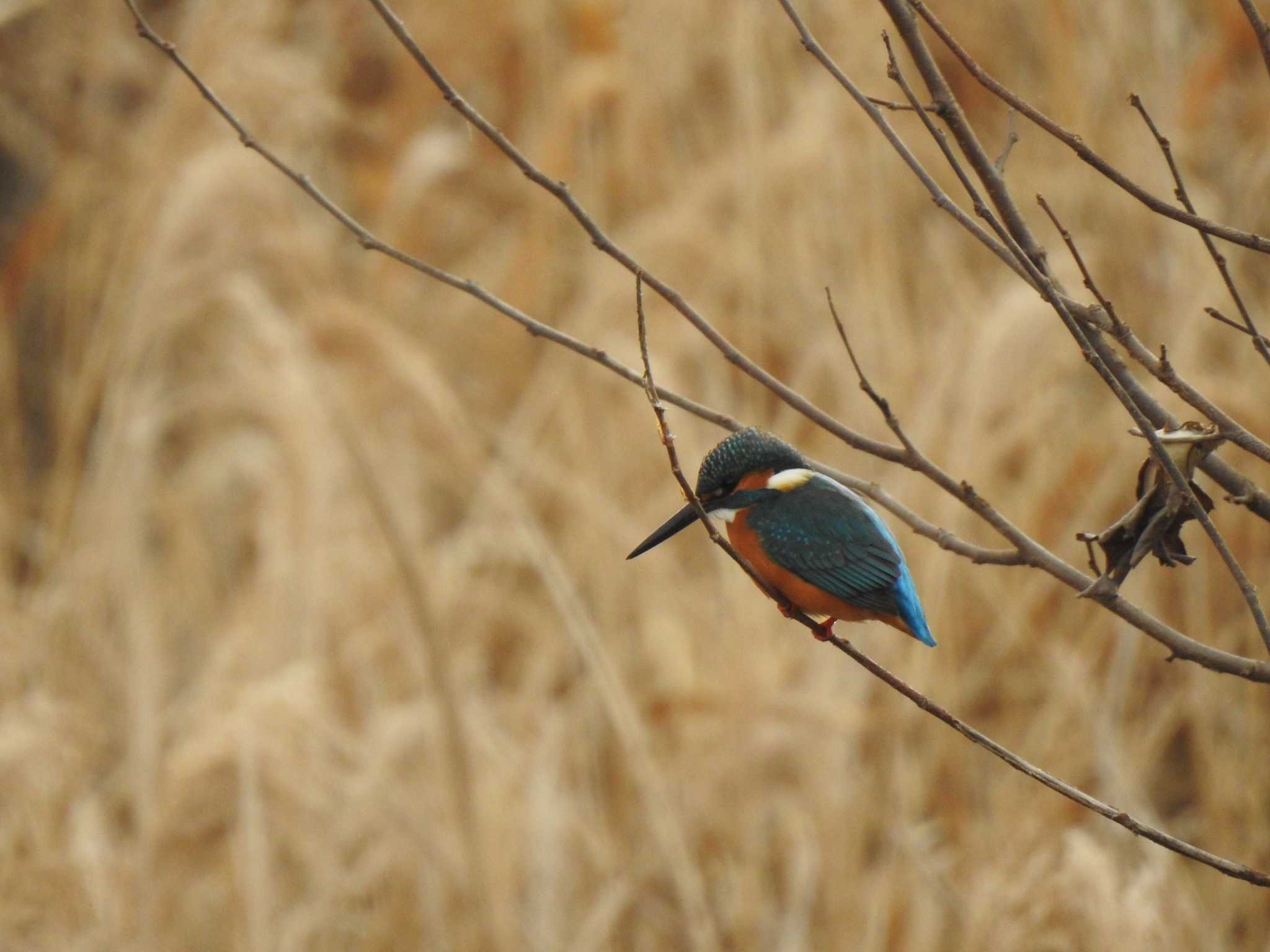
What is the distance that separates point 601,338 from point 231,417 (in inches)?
58.6

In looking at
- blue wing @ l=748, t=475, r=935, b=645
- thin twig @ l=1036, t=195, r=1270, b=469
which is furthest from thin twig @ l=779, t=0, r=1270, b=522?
blue wing @ l=748, t=475, r=935, b=645

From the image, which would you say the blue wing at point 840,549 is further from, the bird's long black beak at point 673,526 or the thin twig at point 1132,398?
the thin twig at point 1132,398

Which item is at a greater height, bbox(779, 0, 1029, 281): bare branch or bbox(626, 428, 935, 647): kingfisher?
bbox(779, 0, 1029, 281): bare branch

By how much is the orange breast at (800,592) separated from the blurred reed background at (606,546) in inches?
35.3

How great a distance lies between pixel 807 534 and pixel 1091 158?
502 millimetres

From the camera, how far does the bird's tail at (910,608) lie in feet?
4.82

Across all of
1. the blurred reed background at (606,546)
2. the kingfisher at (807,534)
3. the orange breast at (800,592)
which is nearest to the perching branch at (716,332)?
the kingfisher at (807,534)

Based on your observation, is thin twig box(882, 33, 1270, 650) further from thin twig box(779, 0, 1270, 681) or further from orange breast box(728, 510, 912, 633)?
orange breast box(728, 510, 912, 633)

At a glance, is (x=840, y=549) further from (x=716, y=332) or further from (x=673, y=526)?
(x=716, y=332)

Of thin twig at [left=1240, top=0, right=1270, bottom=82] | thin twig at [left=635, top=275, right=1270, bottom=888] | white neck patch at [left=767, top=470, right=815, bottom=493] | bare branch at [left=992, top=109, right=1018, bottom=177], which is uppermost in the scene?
bare branch at [left=992, top=109, right=1018, bottom=177]

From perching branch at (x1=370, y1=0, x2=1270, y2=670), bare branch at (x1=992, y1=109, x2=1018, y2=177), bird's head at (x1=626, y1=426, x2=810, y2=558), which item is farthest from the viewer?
bird's head at (x1=626, y1=426, x2=810, y2=558)

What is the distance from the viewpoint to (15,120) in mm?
5418

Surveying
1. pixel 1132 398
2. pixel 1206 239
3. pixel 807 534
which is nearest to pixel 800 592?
pixel 807 534

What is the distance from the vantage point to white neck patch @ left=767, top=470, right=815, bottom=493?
149 cm
